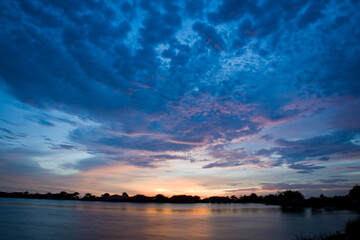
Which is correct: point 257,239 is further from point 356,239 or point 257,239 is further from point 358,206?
point 358,206

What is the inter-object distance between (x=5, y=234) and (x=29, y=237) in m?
3.43

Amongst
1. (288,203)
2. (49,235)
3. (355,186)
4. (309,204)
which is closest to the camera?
(49,235)

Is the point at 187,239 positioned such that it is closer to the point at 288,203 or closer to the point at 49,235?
the point at 49,235

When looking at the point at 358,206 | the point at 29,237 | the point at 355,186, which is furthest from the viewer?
the point at 355,186

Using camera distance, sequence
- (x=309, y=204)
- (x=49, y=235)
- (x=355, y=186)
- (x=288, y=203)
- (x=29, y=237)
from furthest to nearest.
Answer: (x=288, y=203) < (x=309, y=204) < (x=355, y=186) < (x=49, y=235) < (x=29, y=237)

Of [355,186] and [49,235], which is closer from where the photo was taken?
[49,235]

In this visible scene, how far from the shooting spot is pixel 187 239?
104 ft

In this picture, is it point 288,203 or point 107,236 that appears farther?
point 288,203

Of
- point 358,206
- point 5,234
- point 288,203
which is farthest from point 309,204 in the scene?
point 5,234

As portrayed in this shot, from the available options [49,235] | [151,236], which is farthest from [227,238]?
[49,235]

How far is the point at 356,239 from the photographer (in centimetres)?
1761

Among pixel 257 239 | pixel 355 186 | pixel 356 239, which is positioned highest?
pixel 355 186

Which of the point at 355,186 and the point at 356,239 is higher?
the point at 355,186

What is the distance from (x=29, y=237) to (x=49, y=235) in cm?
265
